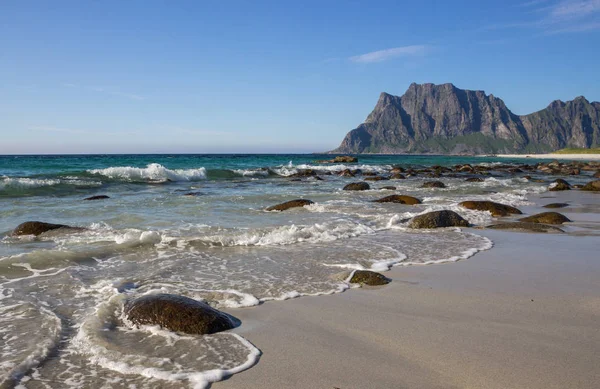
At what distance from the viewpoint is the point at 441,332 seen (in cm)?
361

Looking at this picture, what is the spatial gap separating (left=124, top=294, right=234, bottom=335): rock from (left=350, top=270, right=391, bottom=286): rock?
1806mm

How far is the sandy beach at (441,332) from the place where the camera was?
9.34ft

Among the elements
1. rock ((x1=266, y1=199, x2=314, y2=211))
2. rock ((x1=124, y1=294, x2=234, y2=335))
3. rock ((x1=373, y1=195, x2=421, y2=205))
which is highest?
rock ((x1=124, y1=294, x2=234, y2=335))

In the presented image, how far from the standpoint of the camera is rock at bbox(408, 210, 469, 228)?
9195 mm

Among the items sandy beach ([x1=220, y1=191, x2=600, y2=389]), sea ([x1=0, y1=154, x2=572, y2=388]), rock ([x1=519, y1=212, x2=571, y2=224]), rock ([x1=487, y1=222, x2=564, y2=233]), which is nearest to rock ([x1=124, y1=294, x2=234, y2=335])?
sea ([x1=0, y1=154, x2=572, y2=388])

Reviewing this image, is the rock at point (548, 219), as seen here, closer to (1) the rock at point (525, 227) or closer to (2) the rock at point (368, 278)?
(1) the rock at point (525, 227)

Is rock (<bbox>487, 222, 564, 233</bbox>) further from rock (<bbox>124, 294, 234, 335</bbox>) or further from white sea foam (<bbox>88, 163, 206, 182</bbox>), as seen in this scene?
white sea foam (<bbox>88, 163, 206, 182</bbox>)

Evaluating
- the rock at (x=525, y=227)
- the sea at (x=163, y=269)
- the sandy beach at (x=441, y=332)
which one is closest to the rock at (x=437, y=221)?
the sea at (x=163, y=269)

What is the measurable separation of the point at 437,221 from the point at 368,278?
4597 mm

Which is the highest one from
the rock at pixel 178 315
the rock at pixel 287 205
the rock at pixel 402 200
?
the rock at pixel 178 315

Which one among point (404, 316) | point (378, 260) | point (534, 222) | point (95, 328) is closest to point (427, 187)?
point (534, 222)

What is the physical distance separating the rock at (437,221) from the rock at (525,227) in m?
0.65

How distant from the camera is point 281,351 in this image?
3.29 metres

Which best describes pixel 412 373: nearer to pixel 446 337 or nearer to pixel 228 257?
pixel 446 337
